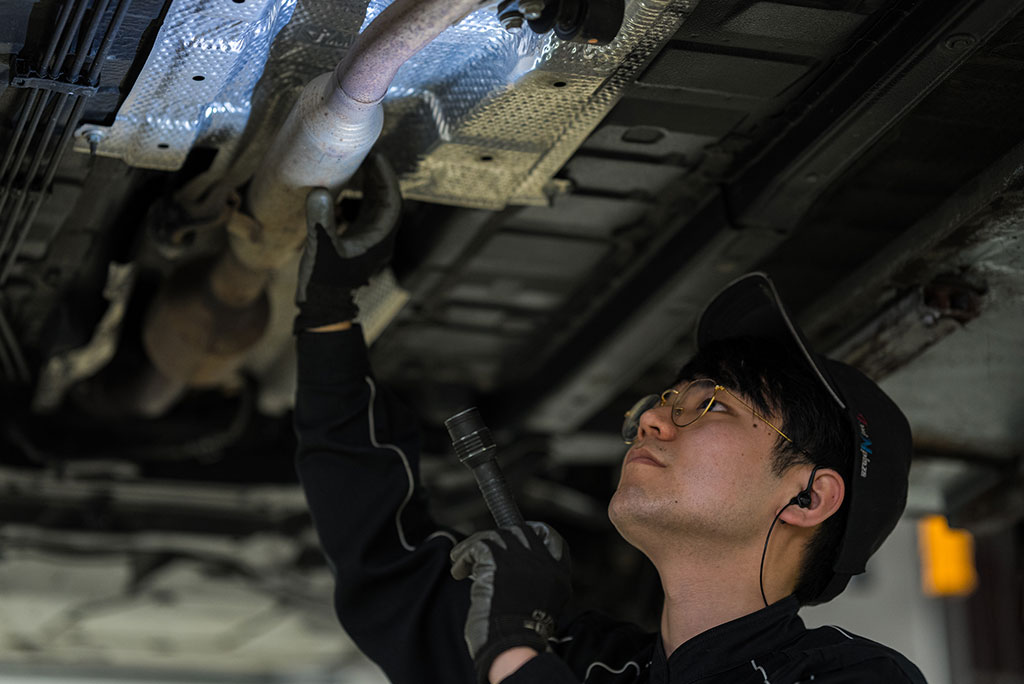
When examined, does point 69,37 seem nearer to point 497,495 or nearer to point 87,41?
point 87,41

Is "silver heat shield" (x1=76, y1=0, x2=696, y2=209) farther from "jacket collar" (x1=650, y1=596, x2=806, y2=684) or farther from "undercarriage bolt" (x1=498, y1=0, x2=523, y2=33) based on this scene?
"jacket collar" (x1=650, y1=596, x2=806, y2=684)

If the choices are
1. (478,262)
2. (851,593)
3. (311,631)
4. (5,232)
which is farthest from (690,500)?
(851,593)

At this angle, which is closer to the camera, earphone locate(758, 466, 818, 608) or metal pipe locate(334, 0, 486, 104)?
metal pipe locate(334, 0, 486, 104)

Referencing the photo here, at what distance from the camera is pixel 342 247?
1675 millimetres

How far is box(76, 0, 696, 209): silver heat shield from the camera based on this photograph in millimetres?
1427

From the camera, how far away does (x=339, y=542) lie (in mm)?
1778

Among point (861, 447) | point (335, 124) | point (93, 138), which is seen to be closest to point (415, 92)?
point (335, 124)

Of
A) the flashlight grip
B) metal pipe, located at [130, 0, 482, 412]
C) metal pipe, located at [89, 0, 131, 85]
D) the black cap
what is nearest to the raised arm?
metal pipe, located at [130, 0, 482, 412]

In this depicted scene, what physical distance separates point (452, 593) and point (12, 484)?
138cm

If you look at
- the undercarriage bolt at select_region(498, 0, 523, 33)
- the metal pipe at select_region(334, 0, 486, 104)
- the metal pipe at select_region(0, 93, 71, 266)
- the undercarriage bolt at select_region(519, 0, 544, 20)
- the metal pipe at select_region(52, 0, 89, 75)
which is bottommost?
the metal pipe at select_region(0, 93, 71, 266)

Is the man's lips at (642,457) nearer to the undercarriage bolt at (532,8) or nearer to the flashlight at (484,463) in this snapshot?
the flashlight at (484,463)

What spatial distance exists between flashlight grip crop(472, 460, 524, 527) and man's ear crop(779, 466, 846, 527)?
39cm

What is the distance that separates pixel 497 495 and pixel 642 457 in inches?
9.0

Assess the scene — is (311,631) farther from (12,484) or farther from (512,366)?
(512,366)
